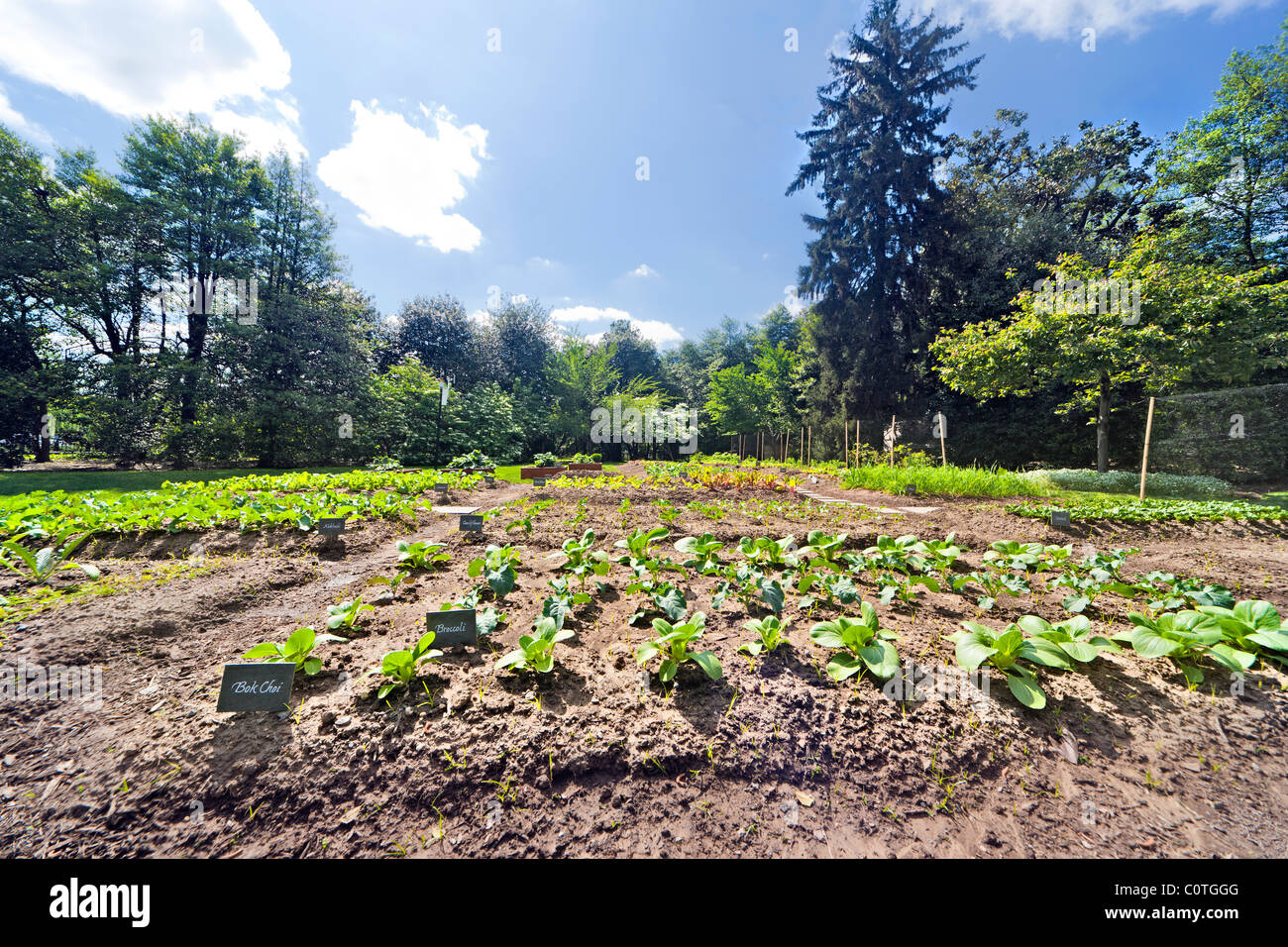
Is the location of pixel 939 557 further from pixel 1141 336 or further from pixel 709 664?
pixel 1141 336

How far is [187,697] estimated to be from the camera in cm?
145

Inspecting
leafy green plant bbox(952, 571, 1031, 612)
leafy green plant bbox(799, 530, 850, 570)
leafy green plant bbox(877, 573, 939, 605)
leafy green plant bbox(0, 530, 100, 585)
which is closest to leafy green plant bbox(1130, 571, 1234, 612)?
leafy green plant bbox(952, 571, 1031, 612)

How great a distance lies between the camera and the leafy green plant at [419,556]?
277 centimetres

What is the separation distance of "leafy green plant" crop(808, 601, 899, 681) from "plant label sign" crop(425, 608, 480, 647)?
1.34 m

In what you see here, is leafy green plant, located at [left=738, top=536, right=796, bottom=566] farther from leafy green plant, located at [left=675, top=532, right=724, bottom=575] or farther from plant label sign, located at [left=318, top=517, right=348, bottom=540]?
plant label sign, located at [left=318, top=517, right=348, bottom=540]

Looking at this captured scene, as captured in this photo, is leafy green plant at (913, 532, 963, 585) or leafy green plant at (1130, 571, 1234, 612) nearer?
leafy green plant at (1130, 571, 1234, 612)

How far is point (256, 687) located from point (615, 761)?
115 cm

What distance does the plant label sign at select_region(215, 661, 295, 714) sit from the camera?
1313 mm

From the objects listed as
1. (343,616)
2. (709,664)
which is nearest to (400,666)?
(343,616)

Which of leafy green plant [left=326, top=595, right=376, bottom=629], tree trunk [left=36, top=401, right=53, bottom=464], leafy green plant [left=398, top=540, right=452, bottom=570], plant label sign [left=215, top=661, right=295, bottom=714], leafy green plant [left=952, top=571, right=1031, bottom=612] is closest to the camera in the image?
plant label sign [left=215, top=661, right=295, bottom=714]

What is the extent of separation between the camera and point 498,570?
235 centimetres

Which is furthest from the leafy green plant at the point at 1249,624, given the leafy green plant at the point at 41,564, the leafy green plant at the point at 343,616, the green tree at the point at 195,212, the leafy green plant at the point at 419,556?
the green tree at the point at 195,212

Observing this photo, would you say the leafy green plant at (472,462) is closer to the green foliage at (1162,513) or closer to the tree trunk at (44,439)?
the green foliage at (1162,513)
